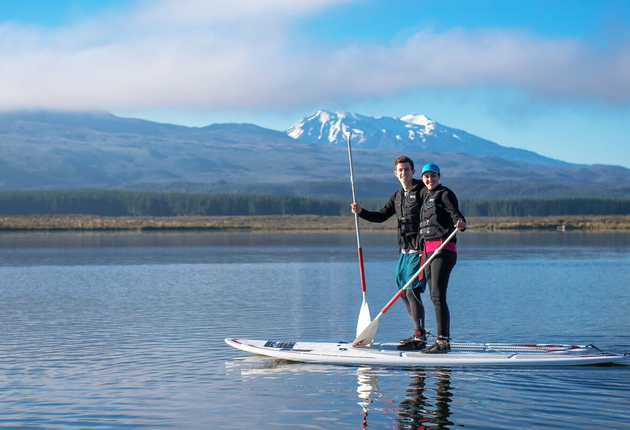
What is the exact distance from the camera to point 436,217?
598 inches

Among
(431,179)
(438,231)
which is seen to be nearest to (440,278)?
(438,231)

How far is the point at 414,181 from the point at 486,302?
11250 millimetres

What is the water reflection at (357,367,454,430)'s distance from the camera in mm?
11828

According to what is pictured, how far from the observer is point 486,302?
26.3m

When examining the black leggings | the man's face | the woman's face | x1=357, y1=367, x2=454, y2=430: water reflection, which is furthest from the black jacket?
x1=357, y1=367, x2=454, y2=430: water reflection

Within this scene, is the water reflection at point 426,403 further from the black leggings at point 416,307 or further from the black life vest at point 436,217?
the black life vest at point 436,217

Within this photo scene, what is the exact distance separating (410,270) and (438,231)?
95 centimetres

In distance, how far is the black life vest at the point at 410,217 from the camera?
51.4ft

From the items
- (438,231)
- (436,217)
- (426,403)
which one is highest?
(436,217)

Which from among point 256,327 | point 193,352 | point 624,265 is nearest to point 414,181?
point 193,352

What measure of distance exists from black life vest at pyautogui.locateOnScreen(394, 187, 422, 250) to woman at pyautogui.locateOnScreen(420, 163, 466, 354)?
0.25 m

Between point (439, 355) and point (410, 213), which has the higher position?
point (410, 213)

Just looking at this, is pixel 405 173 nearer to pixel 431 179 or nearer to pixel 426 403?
pixel 431 179

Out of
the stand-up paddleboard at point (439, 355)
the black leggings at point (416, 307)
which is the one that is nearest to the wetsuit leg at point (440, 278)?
the black leggings at point (416, 307)
